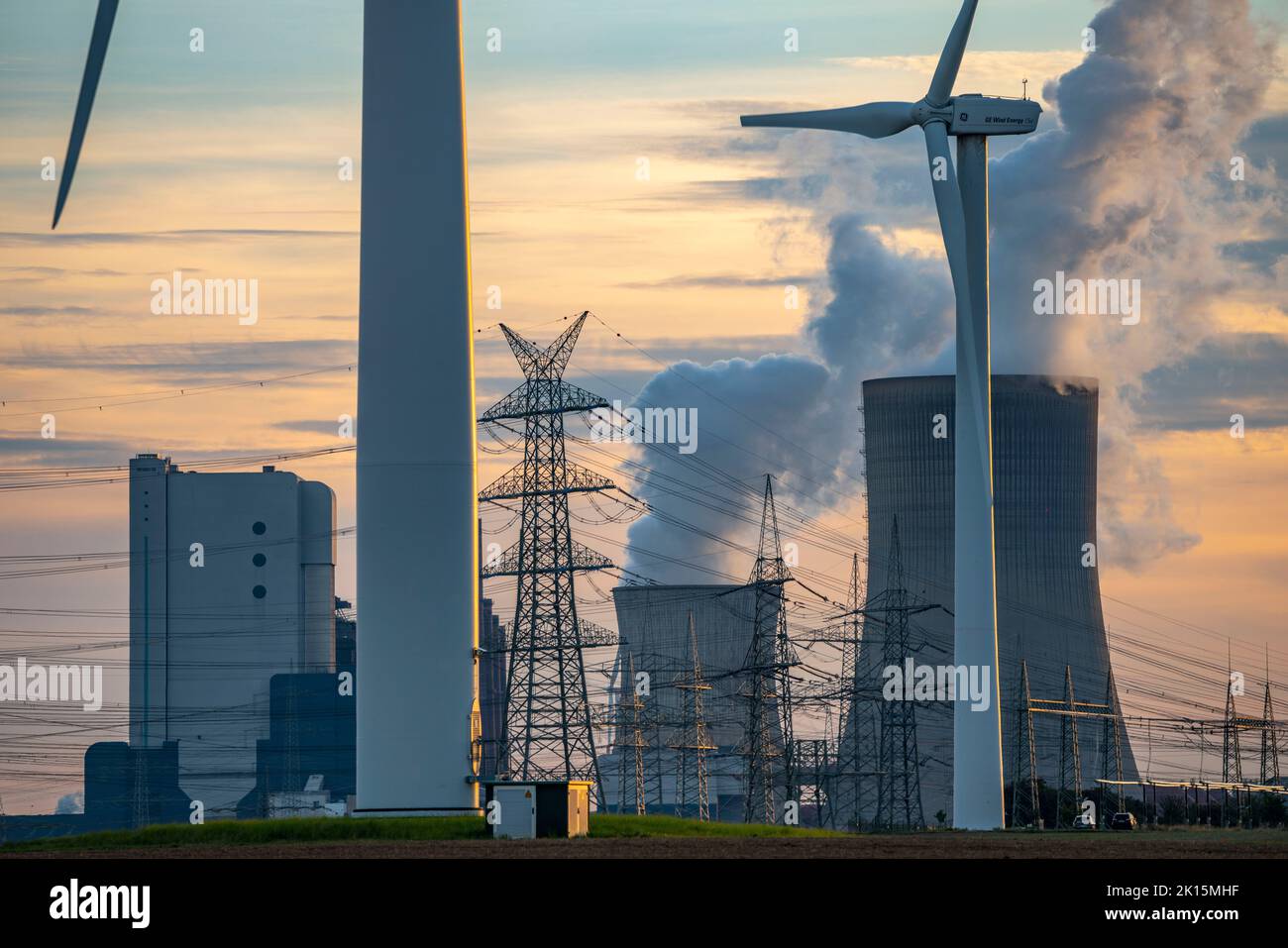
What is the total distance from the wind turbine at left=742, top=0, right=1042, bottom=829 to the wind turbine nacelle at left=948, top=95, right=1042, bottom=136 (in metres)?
0.03

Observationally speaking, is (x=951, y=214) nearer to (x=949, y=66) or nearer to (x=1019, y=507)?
(x=949, y=66)

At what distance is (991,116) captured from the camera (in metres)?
61.6

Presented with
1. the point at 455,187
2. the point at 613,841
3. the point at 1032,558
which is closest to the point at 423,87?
the point at 455,187

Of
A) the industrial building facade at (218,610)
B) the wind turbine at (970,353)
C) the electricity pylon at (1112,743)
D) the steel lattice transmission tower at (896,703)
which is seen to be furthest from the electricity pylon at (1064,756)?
the industrial building facade at (218,610)

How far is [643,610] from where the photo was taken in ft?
468

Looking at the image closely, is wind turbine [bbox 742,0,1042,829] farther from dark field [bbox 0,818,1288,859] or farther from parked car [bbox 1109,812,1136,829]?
parked car [bbox 1109,812,1136,829]

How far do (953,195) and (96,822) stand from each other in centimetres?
13587

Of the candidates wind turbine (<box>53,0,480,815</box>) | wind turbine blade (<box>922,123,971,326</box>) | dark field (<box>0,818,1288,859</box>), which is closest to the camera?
dark field (<box>0,818,1288,859</box>)

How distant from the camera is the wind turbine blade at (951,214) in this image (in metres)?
57.7

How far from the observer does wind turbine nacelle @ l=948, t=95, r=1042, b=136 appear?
6159cm

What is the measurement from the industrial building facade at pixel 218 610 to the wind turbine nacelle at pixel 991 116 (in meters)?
112

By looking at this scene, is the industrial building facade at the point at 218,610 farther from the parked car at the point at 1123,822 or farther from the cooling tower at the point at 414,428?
the cooling tower at the point at 414,428

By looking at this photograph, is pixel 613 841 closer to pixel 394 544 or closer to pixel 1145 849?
pixel 394 544

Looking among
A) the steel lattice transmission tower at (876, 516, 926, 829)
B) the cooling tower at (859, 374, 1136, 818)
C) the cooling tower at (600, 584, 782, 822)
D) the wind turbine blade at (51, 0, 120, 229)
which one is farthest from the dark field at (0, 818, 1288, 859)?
the cooling tower at (600, 584, 782, 822)
